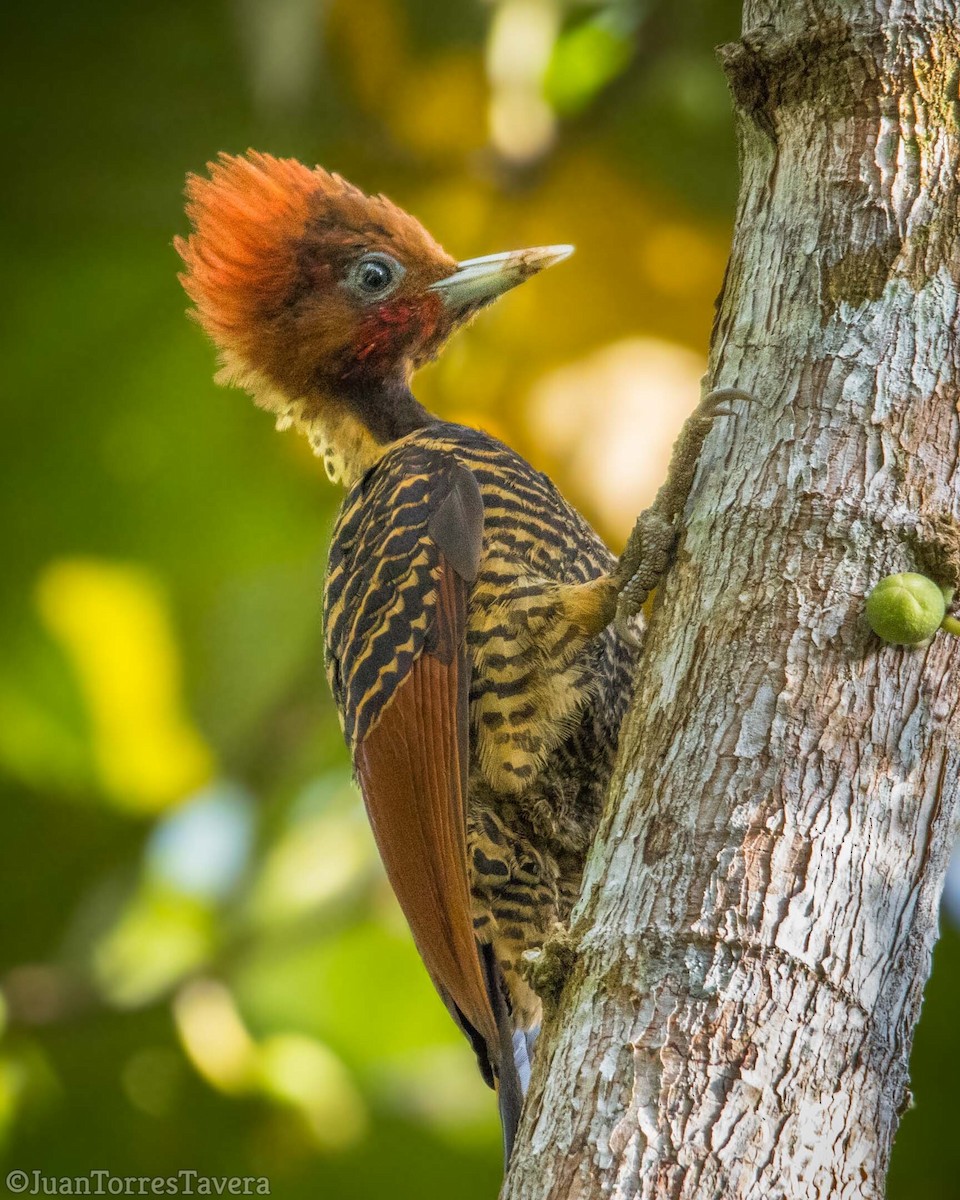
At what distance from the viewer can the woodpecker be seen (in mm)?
3029

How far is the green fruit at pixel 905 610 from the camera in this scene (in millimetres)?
2072

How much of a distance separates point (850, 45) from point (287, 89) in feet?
12.5

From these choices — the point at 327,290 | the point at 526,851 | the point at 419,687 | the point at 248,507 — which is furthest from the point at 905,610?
the point at 248,507

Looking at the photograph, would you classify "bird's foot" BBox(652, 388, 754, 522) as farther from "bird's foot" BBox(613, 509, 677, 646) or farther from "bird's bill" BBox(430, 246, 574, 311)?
"bird's bill" BBox(430, 246, 574, 311)

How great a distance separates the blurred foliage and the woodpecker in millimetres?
1510

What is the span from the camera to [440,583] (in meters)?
3.27

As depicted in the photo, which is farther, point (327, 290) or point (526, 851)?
point (327, 290)

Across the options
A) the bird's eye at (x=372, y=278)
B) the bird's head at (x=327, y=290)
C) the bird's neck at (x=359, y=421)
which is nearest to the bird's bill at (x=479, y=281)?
→ the bird's head at (x=327, y=290)

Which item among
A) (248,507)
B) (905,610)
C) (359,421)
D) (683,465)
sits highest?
(248,507)

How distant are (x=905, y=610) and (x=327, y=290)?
2.43 meters

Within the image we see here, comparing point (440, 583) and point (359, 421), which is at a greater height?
point (359, 421)

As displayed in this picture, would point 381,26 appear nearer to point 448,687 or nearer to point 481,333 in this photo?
point 481,333

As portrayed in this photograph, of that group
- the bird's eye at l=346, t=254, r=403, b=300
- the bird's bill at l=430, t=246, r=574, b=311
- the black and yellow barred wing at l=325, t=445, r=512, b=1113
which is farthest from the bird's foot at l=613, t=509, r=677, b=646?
the bird's eye at l=346, t=254, r=403, b=300

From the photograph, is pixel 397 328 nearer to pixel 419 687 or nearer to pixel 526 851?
pixel 419 687
